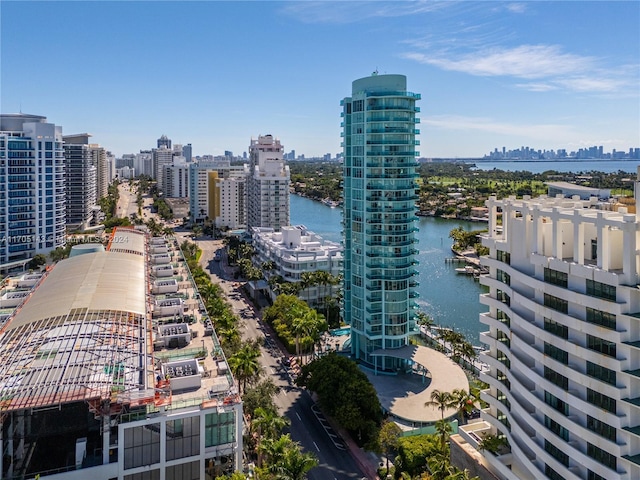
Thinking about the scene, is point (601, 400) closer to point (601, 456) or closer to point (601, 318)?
point (601, 456)

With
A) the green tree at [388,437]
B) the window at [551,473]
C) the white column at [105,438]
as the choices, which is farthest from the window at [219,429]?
the window at [551,473]

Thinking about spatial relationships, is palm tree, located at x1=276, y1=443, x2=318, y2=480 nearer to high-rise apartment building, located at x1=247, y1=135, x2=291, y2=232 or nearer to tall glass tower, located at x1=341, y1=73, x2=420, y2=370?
tall glass tower, located at x1=341, y1=73, x2=420, y2=370

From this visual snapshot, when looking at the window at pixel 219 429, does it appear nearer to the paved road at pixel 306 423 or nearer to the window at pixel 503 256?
the paved road at pixel 306 423

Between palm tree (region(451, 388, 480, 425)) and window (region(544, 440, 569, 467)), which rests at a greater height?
window (region(544, 440, 569, 467))

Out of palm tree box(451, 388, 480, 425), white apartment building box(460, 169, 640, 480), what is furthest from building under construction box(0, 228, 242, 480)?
white apartment building box(460, 169, 640, 480)

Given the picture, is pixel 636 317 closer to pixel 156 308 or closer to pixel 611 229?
pixel 611 229

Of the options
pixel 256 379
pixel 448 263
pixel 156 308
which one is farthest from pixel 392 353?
pixel 448 263
